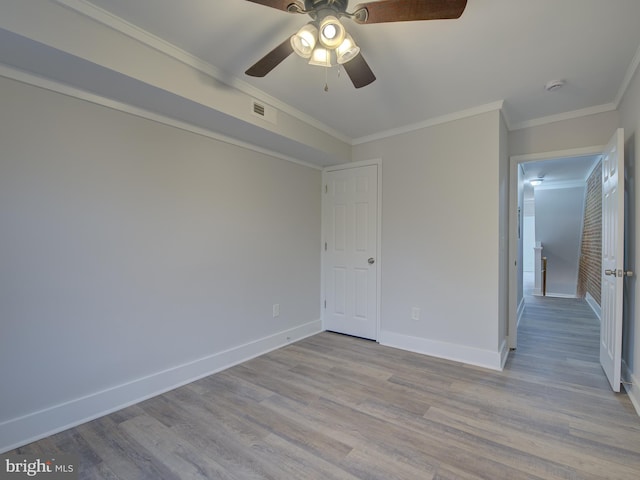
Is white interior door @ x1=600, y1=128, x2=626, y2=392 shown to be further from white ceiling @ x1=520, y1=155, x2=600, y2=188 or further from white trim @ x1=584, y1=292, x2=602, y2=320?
white trim @ x1=584, y1=292, x2=602, y2=320

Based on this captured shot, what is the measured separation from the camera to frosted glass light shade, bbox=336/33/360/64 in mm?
1575

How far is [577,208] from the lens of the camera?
6.53 m

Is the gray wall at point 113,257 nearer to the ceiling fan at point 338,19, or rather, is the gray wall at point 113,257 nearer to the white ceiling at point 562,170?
the ceiling fan at point 338,19

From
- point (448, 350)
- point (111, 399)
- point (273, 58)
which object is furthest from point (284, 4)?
point (448, 350)

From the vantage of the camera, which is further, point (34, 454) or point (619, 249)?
point (619, 249)

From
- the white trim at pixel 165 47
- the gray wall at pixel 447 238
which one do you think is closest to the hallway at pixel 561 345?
the gray wall at pixel 447 238

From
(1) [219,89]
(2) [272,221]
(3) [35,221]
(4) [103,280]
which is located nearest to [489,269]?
(2) [272,221]

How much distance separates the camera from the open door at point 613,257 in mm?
2217

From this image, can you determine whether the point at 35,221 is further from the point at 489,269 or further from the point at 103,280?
the point at 489,269

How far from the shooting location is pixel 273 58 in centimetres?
168

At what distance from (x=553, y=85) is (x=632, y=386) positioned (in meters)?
2.38

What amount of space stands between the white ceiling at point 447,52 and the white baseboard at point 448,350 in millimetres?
2344

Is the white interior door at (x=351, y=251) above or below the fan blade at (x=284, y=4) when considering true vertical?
below

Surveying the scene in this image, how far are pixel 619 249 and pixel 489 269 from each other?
34.9 inches
